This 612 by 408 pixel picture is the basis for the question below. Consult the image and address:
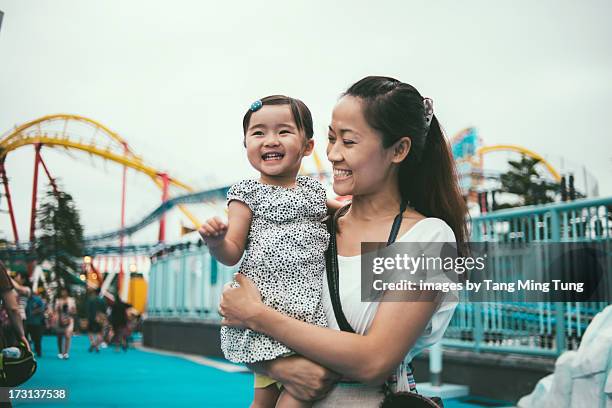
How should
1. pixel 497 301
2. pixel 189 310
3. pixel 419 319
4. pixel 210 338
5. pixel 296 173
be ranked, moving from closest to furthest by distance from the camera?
pixel 419 319 < pixel 296 173 < pixel 497 301 < pixel 210 338 < pixel 189 310

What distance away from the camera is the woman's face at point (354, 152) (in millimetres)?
1233

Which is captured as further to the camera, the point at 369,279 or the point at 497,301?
the point at 497,301

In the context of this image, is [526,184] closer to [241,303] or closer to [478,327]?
[478,327]

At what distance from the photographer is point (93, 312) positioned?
10.9 meters

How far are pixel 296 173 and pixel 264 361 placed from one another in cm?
44

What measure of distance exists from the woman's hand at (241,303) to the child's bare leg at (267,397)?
0.51 feet

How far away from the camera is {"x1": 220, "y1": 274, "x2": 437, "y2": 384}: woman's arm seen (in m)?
1.09

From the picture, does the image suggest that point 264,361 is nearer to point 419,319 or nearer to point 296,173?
point 419,319

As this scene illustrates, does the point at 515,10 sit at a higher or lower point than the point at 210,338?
higher

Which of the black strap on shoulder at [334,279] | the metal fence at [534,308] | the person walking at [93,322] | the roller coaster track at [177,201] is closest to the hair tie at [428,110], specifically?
the black strap on shoulder at [334,279]

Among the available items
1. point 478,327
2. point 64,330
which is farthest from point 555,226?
point 64,330

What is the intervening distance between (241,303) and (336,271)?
187mm

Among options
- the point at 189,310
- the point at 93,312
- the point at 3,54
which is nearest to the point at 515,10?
the point at 3,54

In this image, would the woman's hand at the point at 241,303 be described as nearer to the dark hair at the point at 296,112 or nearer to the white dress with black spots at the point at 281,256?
the white dress with black spots at the point at 281,256
